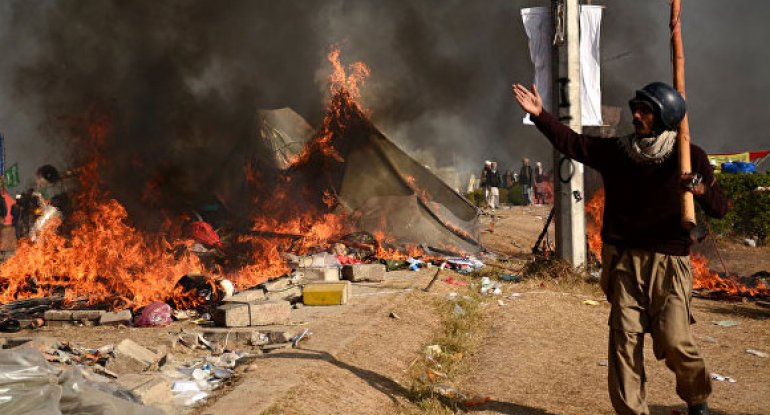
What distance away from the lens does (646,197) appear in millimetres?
3727

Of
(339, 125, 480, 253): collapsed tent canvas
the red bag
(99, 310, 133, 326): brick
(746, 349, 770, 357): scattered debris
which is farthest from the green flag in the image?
(746, 349, 770, 357): scattered debris

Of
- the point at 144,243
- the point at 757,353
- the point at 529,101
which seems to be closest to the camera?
the point at 529,101

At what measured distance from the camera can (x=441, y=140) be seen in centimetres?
3291

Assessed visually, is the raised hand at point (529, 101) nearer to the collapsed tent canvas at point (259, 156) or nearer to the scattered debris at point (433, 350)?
the scattered debris at point (433, 350)

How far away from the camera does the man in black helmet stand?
3.63 meters

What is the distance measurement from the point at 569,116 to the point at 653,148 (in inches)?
251

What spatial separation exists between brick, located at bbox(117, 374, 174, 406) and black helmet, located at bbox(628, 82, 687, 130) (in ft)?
10.7

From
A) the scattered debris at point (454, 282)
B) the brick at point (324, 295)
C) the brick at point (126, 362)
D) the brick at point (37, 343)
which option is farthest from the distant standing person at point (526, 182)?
the brick at point (126, 362)

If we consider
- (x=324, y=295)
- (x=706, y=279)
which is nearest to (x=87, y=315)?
(x=324, y=295)

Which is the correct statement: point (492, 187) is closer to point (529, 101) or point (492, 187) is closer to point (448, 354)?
point (448, 354)

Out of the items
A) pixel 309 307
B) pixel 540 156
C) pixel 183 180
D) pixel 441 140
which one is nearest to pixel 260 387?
pixel 309 307

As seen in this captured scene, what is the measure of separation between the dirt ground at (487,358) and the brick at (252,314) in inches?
8.2

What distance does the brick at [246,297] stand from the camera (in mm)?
7202

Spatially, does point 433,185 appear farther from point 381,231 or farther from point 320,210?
point 320,210
